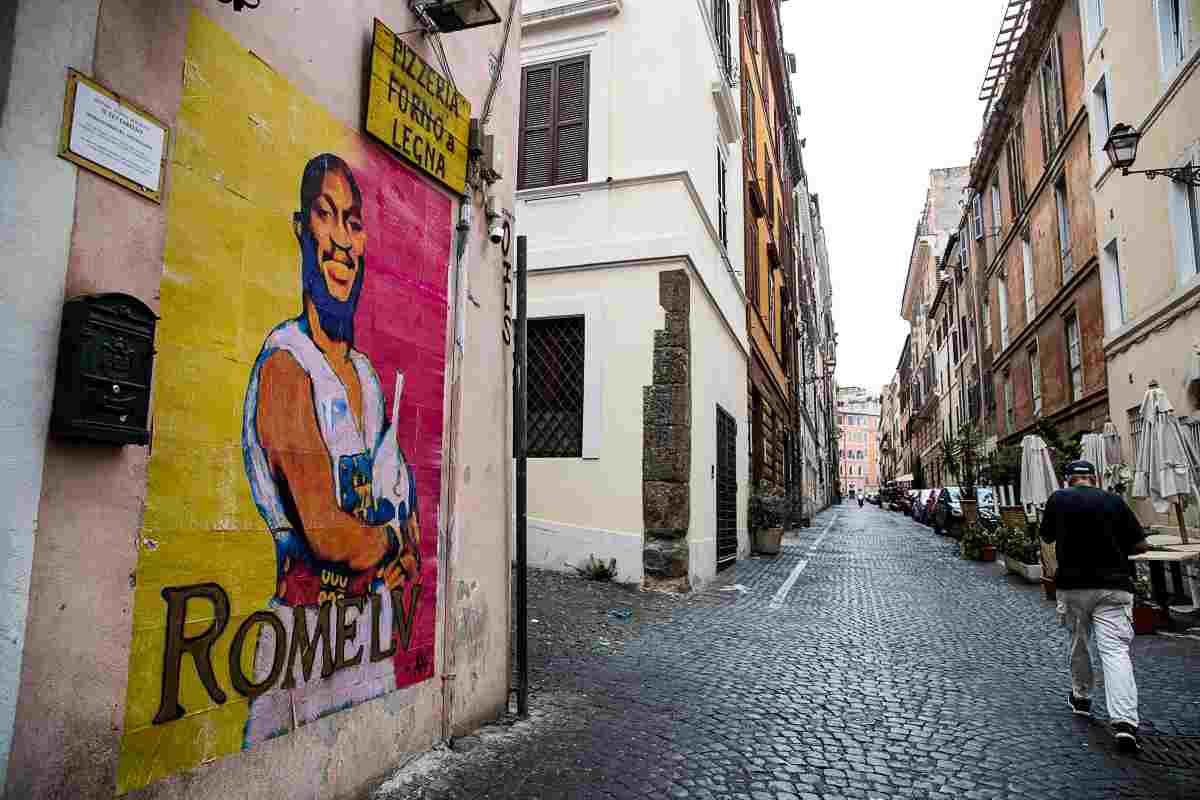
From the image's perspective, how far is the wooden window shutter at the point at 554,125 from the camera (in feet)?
38.1

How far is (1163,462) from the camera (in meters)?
9.36

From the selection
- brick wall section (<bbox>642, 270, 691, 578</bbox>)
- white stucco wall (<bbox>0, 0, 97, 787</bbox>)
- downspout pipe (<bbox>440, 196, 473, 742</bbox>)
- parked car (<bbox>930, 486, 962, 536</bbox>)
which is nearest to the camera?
white stucco wall (<bbox>0, 0, 97, 787</bbox>)

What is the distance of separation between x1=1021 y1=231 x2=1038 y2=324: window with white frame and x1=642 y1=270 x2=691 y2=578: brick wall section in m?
17.1

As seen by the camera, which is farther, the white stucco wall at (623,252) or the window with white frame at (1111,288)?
the window with white frame at (1111,288)

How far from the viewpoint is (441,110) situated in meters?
4.87

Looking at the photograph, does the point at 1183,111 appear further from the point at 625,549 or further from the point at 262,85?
the point at 262,85

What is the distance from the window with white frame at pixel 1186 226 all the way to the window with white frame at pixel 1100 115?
3.81m

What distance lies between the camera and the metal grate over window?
1085cm

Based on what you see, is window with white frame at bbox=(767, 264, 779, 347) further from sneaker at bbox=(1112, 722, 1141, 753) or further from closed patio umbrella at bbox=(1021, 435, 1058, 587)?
sneaker at bbox=(1112, 722, 1141, 753)

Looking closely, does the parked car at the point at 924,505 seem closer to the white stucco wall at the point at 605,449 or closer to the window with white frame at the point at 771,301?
the window with white frame at the point at 771,301

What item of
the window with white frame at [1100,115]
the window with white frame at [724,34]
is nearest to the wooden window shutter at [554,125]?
the window with white frame at [724,34]

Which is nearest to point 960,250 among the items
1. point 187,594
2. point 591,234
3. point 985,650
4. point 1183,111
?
point 1183,111

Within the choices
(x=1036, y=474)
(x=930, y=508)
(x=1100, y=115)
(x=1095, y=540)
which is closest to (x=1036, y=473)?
(x=1036, y=474)

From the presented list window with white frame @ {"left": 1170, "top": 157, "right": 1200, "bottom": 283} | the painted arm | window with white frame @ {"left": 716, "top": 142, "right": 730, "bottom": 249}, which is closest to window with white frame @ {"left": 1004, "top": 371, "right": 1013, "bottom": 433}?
window with white frame @ {"left": 1170, "top": 157, "right": 1200, "bottom": 283}
